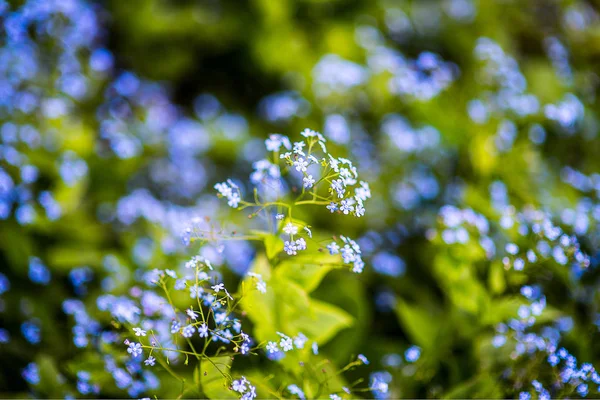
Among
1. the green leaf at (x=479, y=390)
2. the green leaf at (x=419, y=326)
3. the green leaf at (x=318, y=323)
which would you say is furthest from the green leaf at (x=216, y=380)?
the green leaf at (x=419, y=326)

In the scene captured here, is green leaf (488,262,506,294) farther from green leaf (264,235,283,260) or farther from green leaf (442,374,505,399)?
green leaf (264,235,283,260)

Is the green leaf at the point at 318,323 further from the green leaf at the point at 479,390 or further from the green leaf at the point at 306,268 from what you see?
the green leaf at the point at 479,390

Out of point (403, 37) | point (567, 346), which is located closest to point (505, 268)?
point (567, 346)

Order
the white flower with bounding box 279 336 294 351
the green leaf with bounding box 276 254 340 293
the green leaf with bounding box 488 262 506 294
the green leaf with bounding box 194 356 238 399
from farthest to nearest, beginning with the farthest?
the green leaf with bounding box 488 262 506 294 < the green leaf with bounding box 276 254 340 293 < the green leaf with bounding box 194 356 238 399 < the white flower with bounding box 279 336 294 351

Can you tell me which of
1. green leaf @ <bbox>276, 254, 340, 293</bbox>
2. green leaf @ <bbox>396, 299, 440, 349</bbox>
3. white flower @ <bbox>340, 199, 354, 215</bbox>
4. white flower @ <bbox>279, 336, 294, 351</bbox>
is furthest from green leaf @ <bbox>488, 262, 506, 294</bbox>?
white flower @ <bbox>279, 336, 294, 351</bbox>

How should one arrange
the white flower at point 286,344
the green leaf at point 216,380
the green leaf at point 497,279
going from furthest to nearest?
the green leaf at point 497,279 < the green leaf at point 216,380 < the white flower at point 286,344

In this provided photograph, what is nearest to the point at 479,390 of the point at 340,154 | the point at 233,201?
the point at 233,201

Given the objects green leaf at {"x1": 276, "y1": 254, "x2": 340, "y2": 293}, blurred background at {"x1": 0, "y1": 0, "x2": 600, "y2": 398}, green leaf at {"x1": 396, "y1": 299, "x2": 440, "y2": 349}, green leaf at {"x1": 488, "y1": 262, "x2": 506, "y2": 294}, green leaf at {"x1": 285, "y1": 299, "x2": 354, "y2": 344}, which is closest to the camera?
green leaf at {"x1": 276, "y1": 254, "x2": 340, "y2": 293}

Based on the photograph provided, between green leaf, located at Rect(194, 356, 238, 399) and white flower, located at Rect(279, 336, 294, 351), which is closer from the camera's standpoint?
white flower, located at Rect(279, 336, 294, 351)

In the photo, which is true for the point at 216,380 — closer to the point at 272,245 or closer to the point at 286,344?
the point at 286,344
